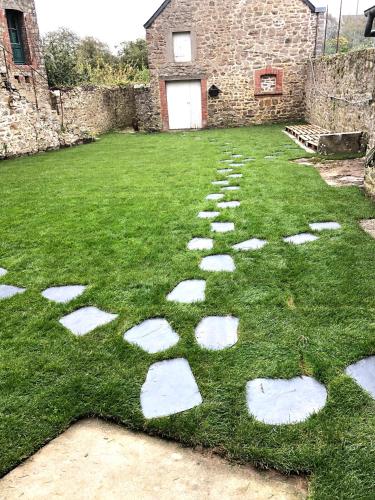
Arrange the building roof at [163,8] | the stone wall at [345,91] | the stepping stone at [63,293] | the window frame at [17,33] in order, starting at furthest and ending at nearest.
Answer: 1. the building roof at [163,8]
2. the window frame at [17,33]
3. the stone wall at [345,91]
4. the stepping stone at [63,293]

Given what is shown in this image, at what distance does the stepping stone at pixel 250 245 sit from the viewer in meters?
3.57

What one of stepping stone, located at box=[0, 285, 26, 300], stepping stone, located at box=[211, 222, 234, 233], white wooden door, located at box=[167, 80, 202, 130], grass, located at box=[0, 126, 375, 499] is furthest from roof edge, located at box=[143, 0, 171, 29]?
stepping stone, located at box=[0, 285, 26, 300]

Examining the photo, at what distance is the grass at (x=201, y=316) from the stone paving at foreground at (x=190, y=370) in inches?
1.8

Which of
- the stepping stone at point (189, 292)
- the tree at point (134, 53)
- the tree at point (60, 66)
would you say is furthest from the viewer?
the tree at point (134, 53)

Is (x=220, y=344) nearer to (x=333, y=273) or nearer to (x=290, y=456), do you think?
(x=290, y=456)

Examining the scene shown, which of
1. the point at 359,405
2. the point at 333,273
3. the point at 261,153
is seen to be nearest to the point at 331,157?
the point at 261,153

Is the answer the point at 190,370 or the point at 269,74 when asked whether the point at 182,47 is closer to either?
the point at 269,74

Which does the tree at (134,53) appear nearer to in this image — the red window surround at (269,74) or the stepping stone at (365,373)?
the red window surround at (269,74)

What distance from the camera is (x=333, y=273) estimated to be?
2.99 metres

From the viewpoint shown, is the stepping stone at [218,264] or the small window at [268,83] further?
the small window at [268,83]

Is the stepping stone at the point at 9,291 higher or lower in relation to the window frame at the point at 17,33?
lower

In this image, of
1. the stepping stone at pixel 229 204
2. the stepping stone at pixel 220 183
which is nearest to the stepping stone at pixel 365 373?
the stepping stone at pixel 229 204

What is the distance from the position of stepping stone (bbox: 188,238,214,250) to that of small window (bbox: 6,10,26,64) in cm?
1246

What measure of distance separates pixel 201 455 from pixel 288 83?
49.8 feet
